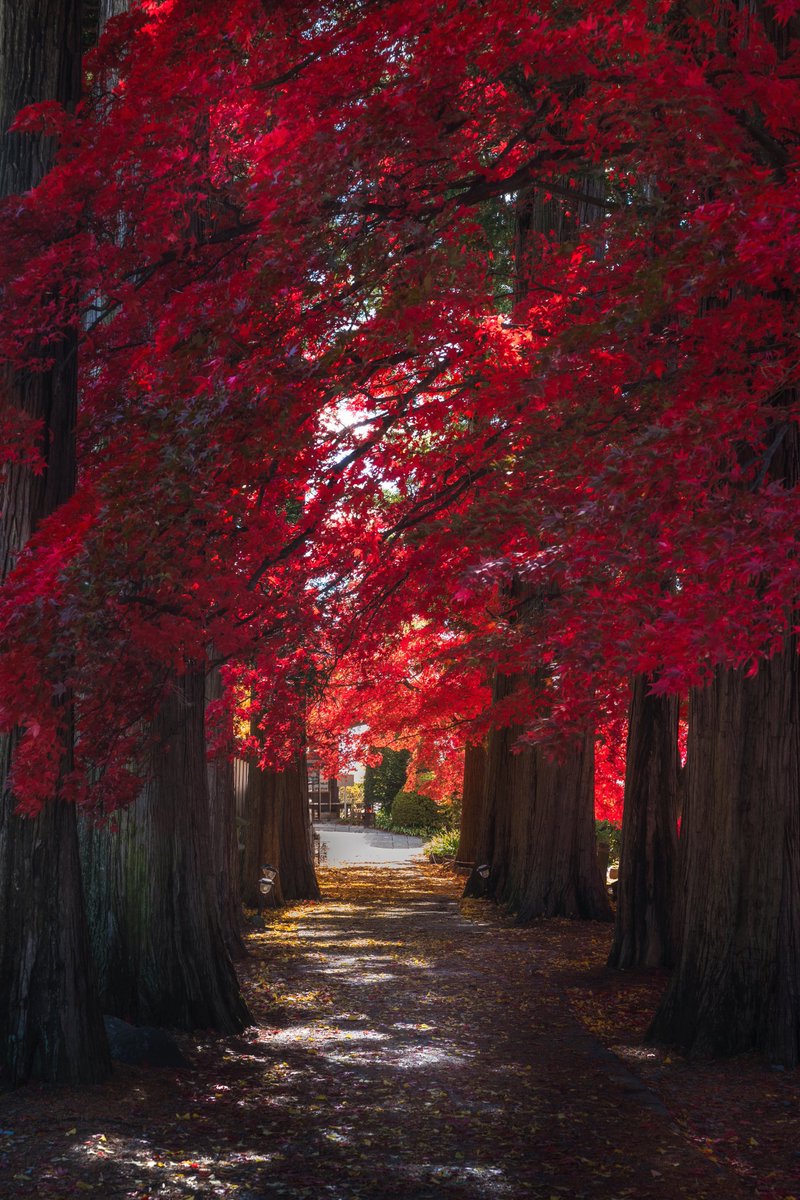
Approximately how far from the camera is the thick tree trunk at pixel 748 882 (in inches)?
341

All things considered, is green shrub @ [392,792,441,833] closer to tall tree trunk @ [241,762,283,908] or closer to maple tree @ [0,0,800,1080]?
tall tree trunk @ [241,762,283,908]

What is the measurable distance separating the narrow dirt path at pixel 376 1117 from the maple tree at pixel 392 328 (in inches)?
63.8

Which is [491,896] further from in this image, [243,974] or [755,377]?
[755,377]

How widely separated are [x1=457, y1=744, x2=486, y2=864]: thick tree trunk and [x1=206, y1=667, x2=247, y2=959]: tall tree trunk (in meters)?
12.4

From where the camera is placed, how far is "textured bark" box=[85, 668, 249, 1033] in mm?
9062

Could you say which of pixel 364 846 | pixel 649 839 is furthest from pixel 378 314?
pixel 364 846

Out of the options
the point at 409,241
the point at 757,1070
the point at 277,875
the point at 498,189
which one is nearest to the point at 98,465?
the point at 409,241

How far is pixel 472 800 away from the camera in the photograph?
26.8m

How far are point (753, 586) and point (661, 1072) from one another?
3.46 meters

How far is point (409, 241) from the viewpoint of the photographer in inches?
303

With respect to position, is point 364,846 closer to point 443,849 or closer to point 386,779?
point 443,849

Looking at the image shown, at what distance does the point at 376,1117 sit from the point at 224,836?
290 inches

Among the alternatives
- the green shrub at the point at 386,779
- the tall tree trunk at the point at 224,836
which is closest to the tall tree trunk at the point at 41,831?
the tall tree trunk at the point at 224,836

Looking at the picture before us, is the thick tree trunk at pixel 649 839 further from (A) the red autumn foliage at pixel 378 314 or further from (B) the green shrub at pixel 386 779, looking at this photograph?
(B) the green shrub at pixel 386 779
